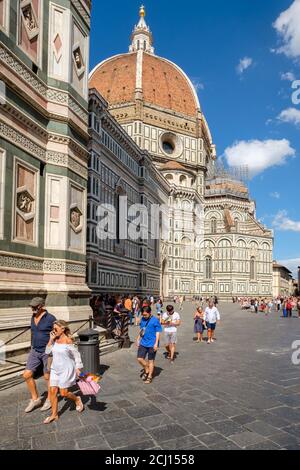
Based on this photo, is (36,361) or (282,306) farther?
(282,306)

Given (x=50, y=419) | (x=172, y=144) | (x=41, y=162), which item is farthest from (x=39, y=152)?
(x=172, y=144)

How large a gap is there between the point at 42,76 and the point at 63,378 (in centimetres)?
765

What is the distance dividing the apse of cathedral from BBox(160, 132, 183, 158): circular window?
0.18 meters

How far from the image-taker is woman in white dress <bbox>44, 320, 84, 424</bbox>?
577 centimetres

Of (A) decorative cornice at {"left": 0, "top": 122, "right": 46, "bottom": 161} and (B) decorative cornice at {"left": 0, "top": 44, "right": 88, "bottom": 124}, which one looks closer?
(A) decorative cornice at {"left": 0, "top": 122, "right": 46, "bottom": 161}

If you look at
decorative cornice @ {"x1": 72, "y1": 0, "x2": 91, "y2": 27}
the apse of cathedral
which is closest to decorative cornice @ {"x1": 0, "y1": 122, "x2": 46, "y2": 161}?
decorative cornice @ {"x1": 72, "y1": 0, "x2": 91, "y2": 27}

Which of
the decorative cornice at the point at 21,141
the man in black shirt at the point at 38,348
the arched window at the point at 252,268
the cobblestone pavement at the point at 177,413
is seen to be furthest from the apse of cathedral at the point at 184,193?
the man in black shirt at the point at 38,348

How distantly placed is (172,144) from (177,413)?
70167 mm

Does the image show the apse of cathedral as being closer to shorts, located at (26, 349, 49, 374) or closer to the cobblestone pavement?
the cobblestone pavement

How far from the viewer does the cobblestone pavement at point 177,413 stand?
497cm

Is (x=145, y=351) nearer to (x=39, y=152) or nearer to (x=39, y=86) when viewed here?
(x=39, y=152)

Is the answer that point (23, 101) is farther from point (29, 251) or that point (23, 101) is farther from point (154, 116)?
point (154, 116)

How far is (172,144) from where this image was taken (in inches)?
2894
